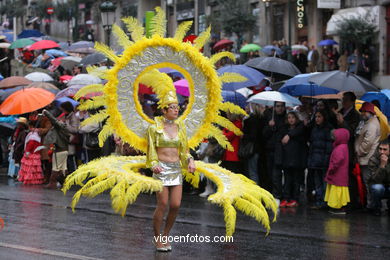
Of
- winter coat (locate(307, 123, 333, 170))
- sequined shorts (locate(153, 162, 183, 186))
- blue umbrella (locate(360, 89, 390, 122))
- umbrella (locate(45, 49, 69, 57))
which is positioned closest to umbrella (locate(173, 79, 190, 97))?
winter coat (locate(307, 123, 333, 170))

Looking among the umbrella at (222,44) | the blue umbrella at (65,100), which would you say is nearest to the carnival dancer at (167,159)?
the blue umbrella at (65,100)

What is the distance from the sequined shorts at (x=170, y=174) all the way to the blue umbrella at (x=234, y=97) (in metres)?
6.30

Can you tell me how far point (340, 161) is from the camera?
14.7 metres

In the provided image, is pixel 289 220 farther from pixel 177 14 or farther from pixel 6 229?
pixel 177 14

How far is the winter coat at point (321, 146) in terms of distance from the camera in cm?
1525

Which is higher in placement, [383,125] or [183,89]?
[183,89]

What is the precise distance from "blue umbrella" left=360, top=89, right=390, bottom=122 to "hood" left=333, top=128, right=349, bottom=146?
1.39m

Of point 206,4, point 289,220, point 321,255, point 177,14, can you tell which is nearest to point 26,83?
point 289,220

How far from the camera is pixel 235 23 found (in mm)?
39438

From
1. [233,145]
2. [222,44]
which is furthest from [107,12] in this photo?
[233,145]

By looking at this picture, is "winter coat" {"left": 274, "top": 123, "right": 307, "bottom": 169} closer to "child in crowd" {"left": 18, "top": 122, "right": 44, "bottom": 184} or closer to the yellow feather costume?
the yellow feather costume

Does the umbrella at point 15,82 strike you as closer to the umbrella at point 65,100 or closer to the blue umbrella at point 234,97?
the umbrella at point 65,100

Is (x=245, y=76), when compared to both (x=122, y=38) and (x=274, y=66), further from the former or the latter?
(x=122, y=38)

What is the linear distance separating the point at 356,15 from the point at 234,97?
52.4 feet
